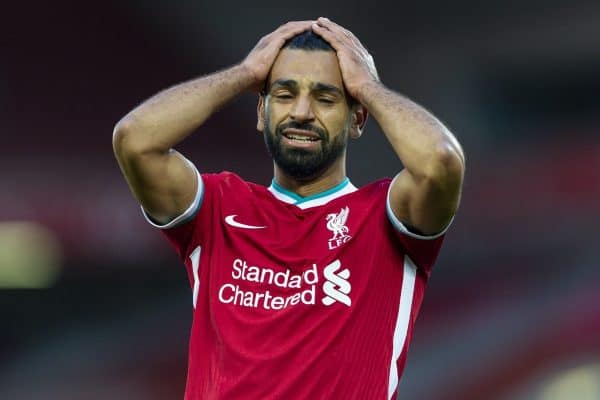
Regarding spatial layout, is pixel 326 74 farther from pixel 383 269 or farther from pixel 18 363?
pixel 18 363

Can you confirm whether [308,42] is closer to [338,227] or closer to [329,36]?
[329,36]

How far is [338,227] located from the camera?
2455 mm

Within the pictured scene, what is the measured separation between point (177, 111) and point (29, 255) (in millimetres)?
3412

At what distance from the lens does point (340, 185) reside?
2.59m

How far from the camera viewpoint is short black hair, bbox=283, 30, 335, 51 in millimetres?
2541

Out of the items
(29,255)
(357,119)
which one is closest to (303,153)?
(357,119)

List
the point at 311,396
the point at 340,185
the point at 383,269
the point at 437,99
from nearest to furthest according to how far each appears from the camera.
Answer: the point at 311,396 → the point at 383,269 → the point at 340,185 → the point at 437,99

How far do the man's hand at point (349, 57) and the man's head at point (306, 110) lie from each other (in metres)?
0.02

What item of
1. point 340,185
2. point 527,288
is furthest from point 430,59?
point 340,185

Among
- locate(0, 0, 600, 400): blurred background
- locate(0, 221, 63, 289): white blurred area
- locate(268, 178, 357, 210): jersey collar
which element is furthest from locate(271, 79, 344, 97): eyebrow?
locate(0, 221, 63, 289): white blurred area

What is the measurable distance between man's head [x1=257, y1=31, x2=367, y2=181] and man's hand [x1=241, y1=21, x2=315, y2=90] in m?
0.02

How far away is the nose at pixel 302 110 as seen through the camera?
7.94 feet

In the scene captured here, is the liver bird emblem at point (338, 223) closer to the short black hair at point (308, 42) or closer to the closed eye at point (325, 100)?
the closed eye at point (325, 100)

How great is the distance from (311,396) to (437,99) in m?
3.64
